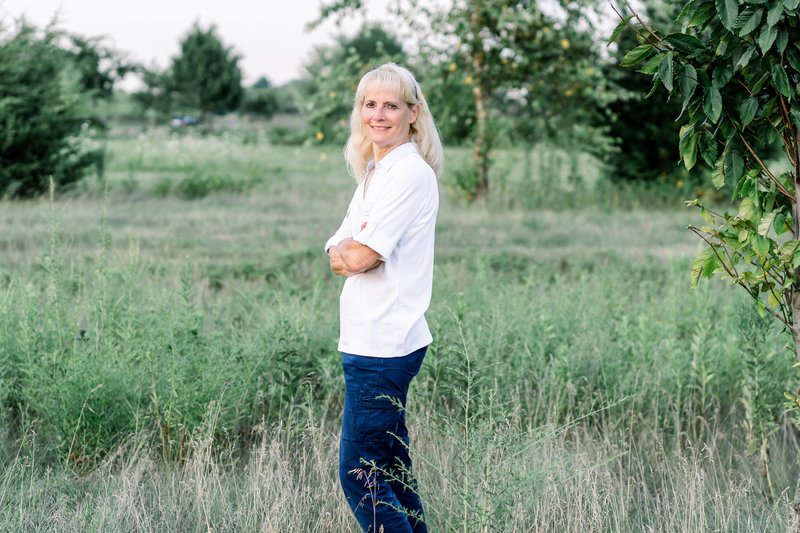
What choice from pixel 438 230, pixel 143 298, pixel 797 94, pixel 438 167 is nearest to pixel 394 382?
pixel 438 167

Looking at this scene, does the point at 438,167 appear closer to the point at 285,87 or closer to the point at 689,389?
the point at 689,389

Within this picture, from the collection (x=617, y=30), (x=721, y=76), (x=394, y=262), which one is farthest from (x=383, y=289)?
(x=721, y=76)

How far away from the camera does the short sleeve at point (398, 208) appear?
2498 mm

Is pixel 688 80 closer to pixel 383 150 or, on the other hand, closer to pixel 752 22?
pixel 752 22

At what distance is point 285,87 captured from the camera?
65.1 metres

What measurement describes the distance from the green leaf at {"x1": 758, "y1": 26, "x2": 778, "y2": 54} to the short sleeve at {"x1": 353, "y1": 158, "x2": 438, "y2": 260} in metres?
1.16

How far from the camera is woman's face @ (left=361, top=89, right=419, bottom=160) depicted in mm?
2707

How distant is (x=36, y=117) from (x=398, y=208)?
12724mm

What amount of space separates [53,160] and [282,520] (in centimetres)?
1232

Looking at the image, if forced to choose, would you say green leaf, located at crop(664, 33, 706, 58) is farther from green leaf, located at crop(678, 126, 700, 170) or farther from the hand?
the hand

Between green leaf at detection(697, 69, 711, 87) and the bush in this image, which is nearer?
green leaf at detection(697, 69, 711, 87)

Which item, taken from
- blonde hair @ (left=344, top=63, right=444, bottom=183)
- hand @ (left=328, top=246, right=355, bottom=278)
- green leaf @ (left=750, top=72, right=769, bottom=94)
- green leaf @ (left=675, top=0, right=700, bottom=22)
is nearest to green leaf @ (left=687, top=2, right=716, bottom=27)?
green leaf @ (left=675, top=0, right=700, bottom=22)

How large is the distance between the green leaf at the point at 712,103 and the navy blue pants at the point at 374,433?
131 cm

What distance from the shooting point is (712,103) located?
2.50 metres
